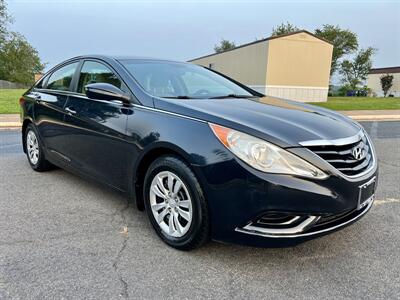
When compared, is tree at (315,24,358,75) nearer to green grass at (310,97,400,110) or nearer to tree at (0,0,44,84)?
green grass at (310,97,400,110)

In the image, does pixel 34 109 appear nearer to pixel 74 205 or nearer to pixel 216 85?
pixel 74 205

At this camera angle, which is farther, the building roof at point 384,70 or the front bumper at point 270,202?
the building roof at point 384,70

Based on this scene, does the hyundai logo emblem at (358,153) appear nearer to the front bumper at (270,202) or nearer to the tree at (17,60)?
the front bumper at (270,202)

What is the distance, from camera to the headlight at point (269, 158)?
2299 mm

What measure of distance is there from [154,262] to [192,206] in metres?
0.50

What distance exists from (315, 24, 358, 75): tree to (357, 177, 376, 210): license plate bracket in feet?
152

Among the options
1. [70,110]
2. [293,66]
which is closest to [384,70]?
[293,66]

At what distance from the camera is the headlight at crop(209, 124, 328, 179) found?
7.54ft

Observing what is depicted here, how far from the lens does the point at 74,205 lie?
3.74 meters

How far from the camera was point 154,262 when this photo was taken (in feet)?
8.70

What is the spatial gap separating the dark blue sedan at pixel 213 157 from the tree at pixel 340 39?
46.1 metres

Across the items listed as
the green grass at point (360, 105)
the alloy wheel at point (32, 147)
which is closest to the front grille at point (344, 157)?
the alloy wheel at point (32, 147)

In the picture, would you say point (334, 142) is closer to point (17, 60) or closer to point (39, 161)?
point (39, 161)

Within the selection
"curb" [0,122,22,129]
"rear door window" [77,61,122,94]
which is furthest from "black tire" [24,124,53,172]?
"curb" [0,122,22,129]
